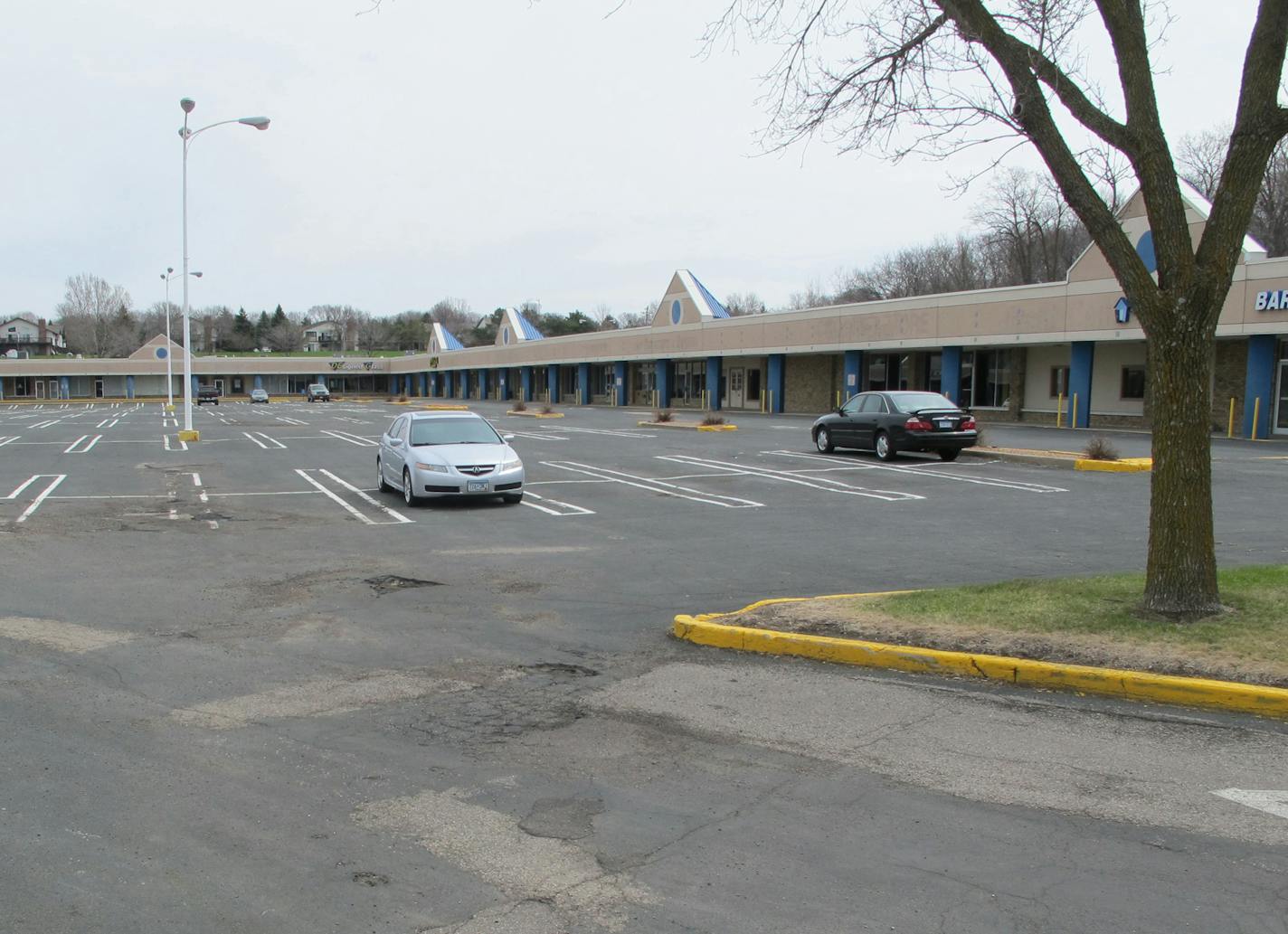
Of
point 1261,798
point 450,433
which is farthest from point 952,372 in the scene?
point 1261,798

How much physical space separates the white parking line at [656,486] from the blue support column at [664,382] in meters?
35.1

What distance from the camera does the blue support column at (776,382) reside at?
48.6m

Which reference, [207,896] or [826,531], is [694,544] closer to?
[826,531]

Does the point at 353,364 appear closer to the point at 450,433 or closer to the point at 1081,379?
the point at 1081,379

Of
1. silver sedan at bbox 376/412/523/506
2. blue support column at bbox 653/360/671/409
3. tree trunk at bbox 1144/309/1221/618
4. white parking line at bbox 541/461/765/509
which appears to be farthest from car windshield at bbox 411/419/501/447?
blue support column at bbox 653/360/671/409

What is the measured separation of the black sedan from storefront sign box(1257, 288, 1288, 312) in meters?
11.2

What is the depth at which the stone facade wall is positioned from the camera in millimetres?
47156

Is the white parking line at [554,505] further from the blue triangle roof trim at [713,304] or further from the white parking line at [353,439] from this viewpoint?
the blue triangle roof trim at [713,304]

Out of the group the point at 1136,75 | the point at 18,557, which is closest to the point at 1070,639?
the point at 1136,75

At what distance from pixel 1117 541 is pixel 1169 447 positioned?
5.29 m

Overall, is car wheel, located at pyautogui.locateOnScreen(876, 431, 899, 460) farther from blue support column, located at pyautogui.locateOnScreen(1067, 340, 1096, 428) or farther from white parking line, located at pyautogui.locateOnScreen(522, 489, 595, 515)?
blue support column, located at pyautogui.locateOnScreen(1067, 340, 1096, 428)

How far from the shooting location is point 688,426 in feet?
119

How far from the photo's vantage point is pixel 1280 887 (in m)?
3.93

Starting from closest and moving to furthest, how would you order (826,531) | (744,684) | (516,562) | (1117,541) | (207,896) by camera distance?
(207,896), (744,684), (516,562), (1117,541), (826,531)
